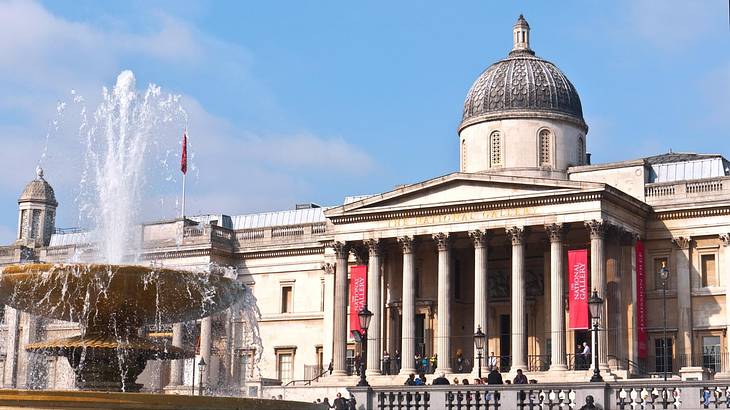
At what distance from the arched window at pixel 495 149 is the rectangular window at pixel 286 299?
14071 millimetres

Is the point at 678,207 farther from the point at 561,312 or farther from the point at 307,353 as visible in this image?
the point at 307,353

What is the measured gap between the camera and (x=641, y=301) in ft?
168

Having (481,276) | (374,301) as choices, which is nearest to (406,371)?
(374,301)

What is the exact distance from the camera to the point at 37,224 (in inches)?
3017

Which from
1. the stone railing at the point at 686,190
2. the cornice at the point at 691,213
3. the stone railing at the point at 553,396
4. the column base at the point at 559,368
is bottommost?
the stone railing at the point at 553,396

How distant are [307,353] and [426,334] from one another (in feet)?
29.3

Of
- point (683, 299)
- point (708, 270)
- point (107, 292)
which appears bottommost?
point (107, 292)

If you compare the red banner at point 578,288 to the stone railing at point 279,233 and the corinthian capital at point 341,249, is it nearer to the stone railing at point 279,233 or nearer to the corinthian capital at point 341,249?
the corinthian capital at point 341,249

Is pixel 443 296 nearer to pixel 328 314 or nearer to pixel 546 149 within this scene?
pixel 328 314

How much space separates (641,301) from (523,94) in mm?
11688

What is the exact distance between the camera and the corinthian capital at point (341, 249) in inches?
2156

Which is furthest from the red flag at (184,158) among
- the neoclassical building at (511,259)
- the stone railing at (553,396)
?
the stone railing at (553,396)

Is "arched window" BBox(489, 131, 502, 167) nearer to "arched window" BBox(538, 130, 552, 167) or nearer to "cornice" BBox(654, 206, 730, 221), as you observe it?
"arched window" BBox(538, 130, 552, 167)

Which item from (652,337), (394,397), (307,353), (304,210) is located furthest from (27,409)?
(304,210)
